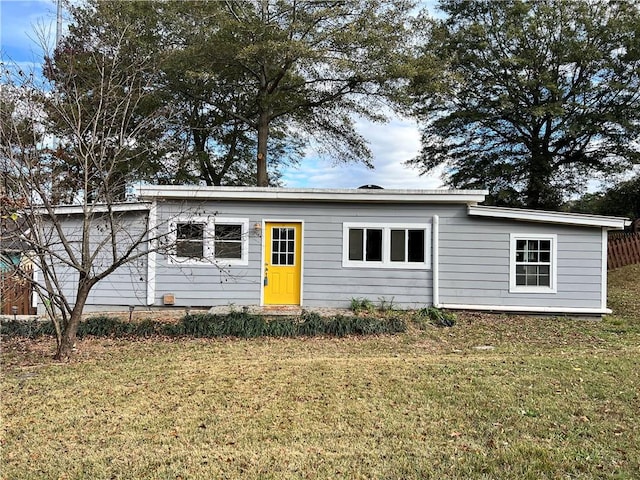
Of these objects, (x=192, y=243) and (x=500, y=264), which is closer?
(x=500, y=264)

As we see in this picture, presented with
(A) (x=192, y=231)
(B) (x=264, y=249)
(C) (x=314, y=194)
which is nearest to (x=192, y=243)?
(A) (x=192, y=231)

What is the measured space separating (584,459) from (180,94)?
16268 millimetres

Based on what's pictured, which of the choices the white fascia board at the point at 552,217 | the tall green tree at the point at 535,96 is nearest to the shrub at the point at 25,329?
the white fascia board at the point at 552,217

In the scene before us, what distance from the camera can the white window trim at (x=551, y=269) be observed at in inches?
372

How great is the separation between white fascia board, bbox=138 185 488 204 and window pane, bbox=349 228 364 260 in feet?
2.38

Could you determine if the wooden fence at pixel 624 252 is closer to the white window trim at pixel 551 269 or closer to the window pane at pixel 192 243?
the white window trim at pixel 551 269

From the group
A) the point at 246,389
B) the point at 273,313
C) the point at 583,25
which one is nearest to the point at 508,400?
the point at 246,389

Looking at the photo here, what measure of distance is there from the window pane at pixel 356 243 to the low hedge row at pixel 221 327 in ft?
6.71

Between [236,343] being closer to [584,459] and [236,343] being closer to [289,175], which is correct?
[584,459]

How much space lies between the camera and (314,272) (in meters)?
9.84

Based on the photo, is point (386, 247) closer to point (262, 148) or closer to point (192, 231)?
point (192, 231)

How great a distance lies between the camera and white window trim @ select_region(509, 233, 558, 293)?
9.46m

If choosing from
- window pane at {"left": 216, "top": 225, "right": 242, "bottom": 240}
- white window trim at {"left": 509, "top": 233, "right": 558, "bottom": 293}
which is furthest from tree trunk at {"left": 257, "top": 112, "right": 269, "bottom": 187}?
white window trim at {"left": 509, "top": 233, "right": 558, "bottom": 293}

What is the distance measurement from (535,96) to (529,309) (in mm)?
12199
